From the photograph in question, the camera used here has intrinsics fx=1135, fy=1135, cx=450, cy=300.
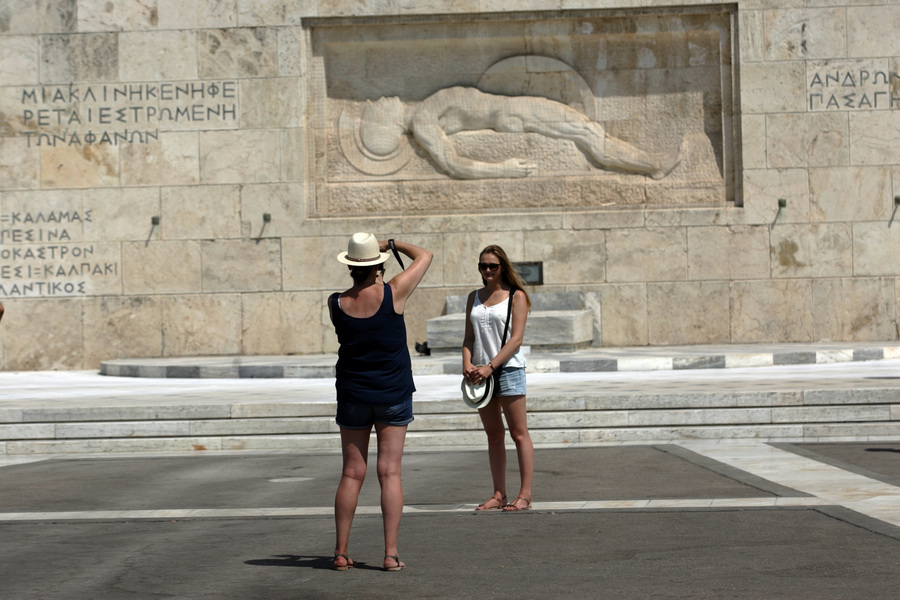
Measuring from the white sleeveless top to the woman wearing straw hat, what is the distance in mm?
1609

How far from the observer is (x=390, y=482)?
5590 mm

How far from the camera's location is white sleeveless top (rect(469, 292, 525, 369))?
285 inches

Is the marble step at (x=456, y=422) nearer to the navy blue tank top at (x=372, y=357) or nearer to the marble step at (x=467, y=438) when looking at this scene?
the marble step at (x=467, y=438)

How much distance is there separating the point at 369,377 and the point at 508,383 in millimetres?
1747

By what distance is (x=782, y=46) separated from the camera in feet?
59.1

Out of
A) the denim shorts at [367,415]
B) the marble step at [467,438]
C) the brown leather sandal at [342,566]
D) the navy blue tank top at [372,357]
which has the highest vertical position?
the navy blue tank top at [372,357]

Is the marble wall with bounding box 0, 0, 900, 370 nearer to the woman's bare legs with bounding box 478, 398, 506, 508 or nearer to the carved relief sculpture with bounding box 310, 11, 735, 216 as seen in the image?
the carved relief sculpture with bounding box 310, 11, 735, 216

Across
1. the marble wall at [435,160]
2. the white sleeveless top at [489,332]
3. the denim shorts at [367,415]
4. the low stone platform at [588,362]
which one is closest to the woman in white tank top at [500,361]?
the white sleeveless top at [489,332]

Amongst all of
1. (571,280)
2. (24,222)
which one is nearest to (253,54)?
(24,222)

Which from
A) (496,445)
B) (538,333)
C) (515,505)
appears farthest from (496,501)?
(538,333)

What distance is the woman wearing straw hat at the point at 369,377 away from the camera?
559 centimetres

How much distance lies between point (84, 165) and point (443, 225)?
19.4 ft

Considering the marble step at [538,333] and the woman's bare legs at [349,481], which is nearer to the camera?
the woman's bare legs at [349,481]

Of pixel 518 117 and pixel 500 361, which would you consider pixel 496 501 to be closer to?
pixel 500 361
